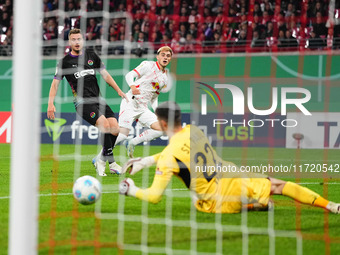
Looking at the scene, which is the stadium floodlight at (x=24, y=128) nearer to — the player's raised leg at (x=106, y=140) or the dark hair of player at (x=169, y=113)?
the dark hair of player at (x=169, y=113)

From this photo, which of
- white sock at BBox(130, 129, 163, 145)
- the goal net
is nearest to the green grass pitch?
the goal net

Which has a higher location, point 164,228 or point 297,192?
point 297,192

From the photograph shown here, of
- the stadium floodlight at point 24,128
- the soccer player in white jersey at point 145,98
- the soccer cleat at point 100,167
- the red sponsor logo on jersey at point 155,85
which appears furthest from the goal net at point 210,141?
the red sponsor logo on jersey at point 155,85

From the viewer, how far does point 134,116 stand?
10.6m

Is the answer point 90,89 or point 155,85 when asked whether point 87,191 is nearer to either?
point 90,89

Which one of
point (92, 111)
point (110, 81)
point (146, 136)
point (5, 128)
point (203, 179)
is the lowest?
point (5, 128)

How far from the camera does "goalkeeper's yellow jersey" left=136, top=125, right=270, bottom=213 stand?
561 centimetres

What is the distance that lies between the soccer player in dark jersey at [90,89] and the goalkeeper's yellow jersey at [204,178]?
319 cm

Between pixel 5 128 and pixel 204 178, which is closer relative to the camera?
pixel 204 178

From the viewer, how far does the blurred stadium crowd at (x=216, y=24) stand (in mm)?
11641

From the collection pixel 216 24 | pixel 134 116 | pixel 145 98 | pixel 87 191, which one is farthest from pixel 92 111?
pixel 216 24

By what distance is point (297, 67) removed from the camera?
15844 mm

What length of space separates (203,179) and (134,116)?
16.0ft

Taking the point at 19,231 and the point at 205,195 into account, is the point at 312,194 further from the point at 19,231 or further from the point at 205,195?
the point at 19,231
